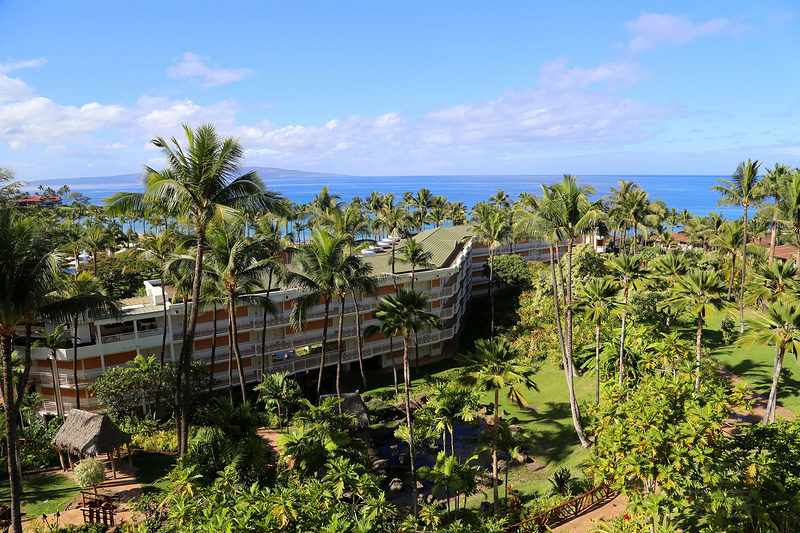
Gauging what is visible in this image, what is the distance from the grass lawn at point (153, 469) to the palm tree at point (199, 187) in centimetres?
721

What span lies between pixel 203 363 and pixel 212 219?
18.6m

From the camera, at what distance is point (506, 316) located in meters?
51.0

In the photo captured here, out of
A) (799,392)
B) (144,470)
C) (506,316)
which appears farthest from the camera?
(506,316)

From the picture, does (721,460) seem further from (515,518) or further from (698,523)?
(515,518)

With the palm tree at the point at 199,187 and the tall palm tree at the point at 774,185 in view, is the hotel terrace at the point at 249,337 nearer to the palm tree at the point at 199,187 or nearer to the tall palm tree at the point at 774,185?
the palm tree at the point at 199,187

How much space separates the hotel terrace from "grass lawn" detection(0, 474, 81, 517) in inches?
265

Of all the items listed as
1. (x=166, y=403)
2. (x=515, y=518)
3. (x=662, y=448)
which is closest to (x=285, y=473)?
(x=515, y=518)

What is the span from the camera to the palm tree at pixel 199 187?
1786cm

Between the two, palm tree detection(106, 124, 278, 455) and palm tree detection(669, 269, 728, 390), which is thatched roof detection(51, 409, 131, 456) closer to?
palm tree detection(106, 124, 278, 455)

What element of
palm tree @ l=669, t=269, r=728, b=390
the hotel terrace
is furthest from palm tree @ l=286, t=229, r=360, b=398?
palm tree @ l=669, t=269, r=728, b=390

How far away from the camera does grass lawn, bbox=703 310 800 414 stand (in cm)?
2692

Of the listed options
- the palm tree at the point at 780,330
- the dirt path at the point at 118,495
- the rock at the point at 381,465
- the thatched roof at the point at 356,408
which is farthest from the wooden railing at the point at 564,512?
the dirt path at the point at 118,495

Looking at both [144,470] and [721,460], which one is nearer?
[721,460]

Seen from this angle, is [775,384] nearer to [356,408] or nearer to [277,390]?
[356,408]
